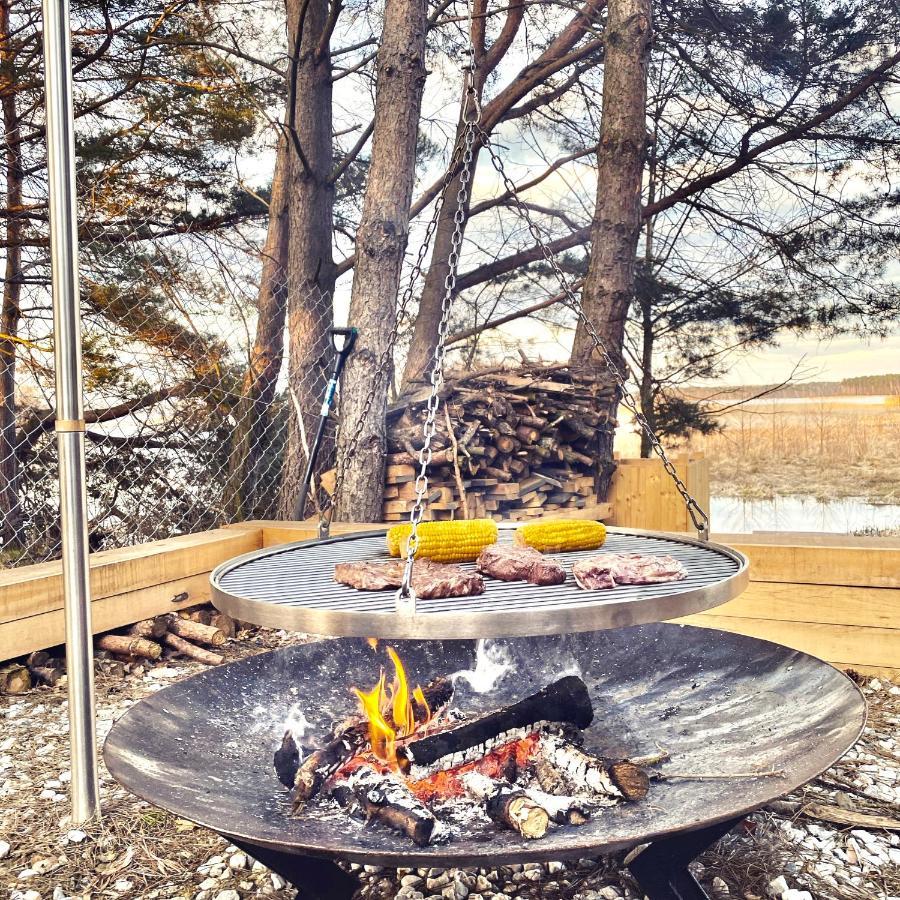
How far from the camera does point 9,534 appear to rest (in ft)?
15.2

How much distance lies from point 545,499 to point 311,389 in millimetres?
1776

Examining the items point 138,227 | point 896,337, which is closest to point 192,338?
point 138,227

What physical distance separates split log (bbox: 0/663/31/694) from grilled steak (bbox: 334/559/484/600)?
1.80 metres

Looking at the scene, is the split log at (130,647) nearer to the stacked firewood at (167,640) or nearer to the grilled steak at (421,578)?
the stacked firewood at (167,640)

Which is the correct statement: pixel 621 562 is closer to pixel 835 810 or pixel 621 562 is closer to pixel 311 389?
pixel 835 810

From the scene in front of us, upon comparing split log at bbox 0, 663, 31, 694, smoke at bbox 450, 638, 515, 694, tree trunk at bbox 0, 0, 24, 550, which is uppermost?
tree trunk at bbox 0, 0, 24, 550

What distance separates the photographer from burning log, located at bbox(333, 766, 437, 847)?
1.39 metres

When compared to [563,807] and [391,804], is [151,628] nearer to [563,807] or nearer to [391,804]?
[391,804]

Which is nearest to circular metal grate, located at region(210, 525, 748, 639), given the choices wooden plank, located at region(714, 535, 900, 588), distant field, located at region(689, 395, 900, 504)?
wooden plank, located at region(714, 535, 900, 588)

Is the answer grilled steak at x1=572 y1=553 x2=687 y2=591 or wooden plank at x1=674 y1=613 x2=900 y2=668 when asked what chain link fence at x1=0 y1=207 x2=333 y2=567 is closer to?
wooden plank at x1=674 y1=613 x2=900 y2=668

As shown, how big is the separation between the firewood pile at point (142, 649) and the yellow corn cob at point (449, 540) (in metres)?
1.70

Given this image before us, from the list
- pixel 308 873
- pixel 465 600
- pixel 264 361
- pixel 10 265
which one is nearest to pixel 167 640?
pixel 308 873

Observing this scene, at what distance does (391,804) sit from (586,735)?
64cm

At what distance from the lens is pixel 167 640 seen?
3305mm
